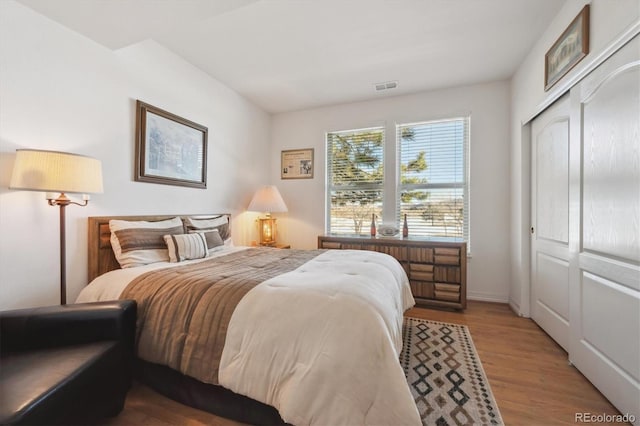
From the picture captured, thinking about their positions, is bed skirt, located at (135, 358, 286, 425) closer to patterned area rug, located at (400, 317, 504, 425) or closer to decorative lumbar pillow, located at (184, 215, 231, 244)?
patterned area rug, located at (400, 317, 504, 425)

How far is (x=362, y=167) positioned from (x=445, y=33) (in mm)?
Result: 1839

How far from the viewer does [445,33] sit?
7.57 feet

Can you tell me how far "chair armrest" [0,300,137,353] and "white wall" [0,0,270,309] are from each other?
556mm

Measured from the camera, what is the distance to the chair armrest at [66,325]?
123 cm

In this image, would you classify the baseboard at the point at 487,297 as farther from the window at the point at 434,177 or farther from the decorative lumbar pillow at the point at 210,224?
the decorative lumbar pillow at the point at 210,224

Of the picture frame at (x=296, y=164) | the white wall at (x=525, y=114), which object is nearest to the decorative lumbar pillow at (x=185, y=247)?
the picture frame at (x=296, y=164)

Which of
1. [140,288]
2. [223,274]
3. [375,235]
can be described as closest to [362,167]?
[375,235]

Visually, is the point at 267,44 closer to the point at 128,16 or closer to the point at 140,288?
the point at 128,16

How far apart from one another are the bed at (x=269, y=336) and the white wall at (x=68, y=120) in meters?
0.25

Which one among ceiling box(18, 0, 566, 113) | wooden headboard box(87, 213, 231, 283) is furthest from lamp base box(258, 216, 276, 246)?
wooden headboard box(87, 213, 231, 283)

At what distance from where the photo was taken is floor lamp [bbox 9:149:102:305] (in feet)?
4.82

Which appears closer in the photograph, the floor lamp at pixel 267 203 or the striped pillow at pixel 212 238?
the striped pillow at pixel 212 238

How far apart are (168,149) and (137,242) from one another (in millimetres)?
1027

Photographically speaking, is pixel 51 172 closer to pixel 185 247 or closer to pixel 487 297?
pixel 185 247
